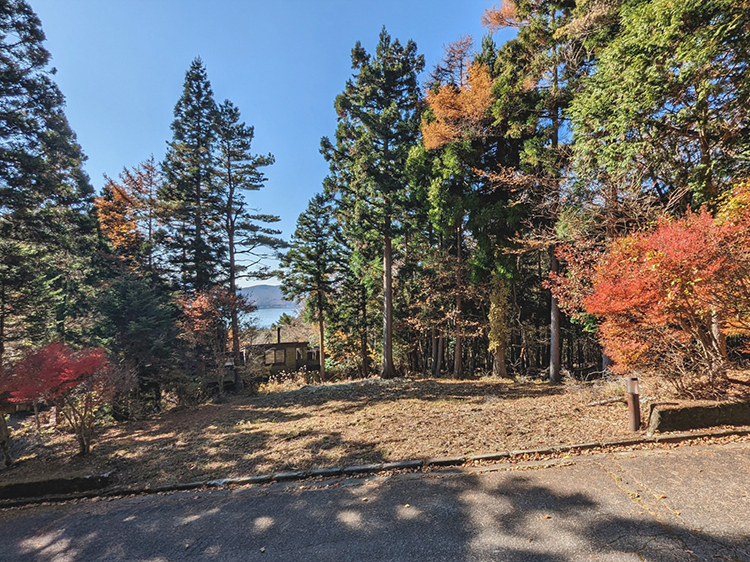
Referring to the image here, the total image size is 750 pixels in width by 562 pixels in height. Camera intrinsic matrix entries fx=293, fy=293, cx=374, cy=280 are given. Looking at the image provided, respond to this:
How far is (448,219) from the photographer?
10648 mm

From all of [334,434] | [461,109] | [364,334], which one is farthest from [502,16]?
[364,334]

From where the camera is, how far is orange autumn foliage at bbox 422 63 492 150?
387 inches

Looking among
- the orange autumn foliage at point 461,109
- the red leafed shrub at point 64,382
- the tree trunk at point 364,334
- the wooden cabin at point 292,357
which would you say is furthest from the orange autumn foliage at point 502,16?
the wooden cabin at point 292,357

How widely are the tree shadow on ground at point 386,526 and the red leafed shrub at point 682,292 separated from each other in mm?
2862

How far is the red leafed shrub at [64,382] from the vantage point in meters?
5.46

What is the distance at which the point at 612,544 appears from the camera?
2359mm

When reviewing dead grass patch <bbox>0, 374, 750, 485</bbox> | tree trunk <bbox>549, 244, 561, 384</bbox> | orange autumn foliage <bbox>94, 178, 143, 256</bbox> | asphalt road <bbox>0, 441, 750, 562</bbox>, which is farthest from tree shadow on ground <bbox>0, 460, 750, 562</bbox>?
orange autumn foliage <bbox>94, 178, 143, 256</bbox>

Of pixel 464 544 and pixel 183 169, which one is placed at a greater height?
pixel 183 169

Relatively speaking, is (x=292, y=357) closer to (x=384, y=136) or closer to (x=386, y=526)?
(x=384, y=136)

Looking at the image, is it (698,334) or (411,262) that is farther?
(411,262)

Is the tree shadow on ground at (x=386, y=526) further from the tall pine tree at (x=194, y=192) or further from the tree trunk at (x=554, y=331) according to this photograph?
the tall pine tree at (x=194, y=192)

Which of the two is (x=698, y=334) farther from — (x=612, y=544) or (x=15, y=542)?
(x=15, y=542)

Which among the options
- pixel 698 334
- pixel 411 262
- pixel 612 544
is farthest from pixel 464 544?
pixel 411 262

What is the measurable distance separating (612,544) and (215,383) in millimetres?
13774
